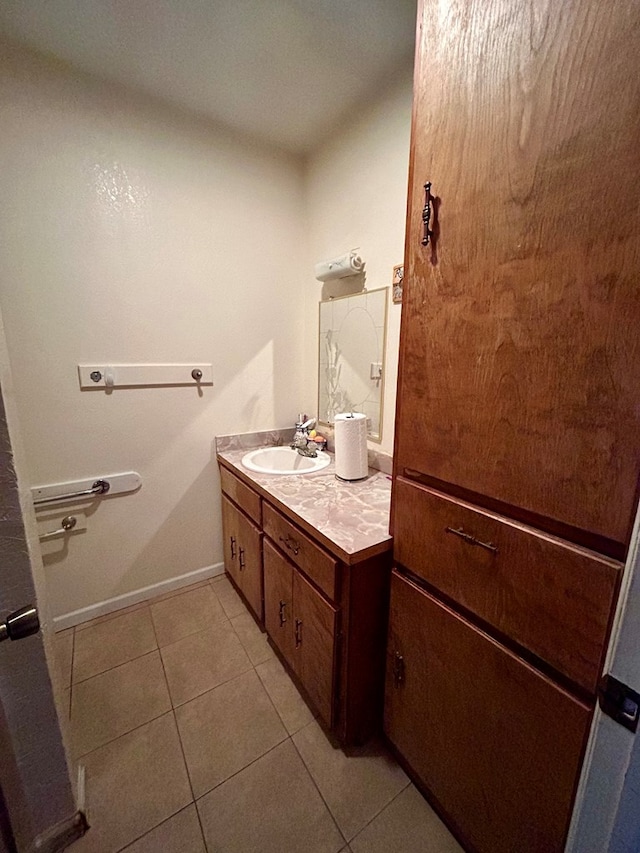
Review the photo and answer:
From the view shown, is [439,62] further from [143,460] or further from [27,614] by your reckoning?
[143,460]

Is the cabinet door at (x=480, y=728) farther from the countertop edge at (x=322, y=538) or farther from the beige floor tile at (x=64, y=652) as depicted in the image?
the beige floor tile at (x=64, y=652)

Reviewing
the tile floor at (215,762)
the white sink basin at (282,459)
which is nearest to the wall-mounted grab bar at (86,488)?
the white sink basin at (282,459)

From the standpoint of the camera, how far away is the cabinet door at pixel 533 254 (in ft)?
1.69

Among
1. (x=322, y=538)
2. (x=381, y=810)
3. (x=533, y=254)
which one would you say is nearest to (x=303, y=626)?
(x=322, y=538)

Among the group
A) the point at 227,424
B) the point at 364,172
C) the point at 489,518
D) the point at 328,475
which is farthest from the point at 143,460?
the point at 364,172

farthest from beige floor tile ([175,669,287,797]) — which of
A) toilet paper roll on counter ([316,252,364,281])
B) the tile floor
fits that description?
toilet paper roll on counter ([316,252,364,281])

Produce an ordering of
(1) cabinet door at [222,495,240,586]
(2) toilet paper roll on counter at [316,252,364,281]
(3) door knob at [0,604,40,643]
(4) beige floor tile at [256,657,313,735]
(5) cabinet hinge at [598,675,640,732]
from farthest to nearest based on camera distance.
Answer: (1) cabinet door at [222,495,240,586] → (2) toilet paper roll on counter at [316,252,364,281] → (4) beige floor tile at [256,657,313,735] → (3) door knob at [0,604,40,643] → (5) cabinet hinge at [598,675,640,732]

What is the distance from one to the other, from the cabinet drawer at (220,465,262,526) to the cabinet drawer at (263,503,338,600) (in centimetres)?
8

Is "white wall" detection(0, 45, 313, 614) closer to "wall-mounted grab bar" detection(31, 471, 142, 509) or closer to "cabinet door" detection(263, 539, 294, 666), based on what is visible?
"wall-mounted grab bar" detection(31, 471, 142, 509)

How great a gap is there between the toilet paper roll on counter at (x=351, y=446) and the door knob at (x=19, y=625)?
1082 millimetres

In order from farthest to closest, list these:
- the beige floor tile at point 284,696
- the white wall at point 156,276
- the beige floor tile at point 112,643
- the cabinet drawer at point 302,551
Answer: the beige floor tile at point 112,643, the white wall at point 156,276, the beige floor tile at point 284,696, the cabinet drawer at point 302,551

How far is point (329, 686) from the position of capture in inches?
43.3

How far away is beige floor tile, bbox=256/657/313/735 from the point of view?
1.25 metres

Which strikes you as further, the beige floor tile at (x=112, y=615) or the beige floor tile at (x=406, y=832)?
the beige floor tile at (x=112, y=615)
